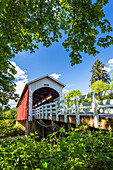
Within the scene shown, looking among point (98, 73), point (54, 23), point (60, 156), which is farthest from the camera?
point (98, 73)

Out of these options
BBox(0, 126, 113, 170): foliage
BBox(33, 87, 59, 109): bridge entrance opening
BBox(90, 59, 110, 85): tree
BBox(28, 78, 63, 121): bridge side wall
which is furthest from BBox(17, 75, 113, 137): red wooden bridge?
BBox(90, 59, 110, 85): tree

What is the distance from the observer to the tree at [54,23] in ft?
13.1

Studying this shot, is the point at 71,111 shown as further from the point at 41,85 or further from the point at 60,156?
the point at 41,85

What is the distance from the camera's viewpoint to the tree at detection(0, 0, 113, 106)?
401 cm

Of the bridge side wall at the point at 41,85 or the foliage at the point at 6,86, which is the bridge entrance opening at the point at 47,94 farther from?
the foliage at the point at 6,86

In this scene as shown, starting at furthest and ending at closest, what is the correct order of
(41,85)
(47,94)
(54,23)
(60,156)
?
(47,94) < (41,85) < (54,23) < (60,156)

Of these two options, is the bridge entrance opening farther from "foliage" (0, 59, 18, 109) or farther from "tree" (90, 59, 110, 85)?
"tree" (90, 59, 110, 85)

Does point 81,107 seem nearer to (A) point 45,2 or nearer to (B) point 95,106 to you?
(B) point 95,106

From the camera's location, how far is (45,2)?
4.75m

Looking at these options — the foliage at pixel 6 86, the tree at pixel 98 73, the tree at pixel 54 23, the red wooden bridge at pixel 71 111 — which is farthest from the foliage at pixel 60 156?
the tree at pixel 98 73

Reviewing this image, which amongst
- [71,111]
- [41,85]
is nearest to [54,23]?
[71,111]

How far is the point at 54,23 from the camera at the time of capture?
4980 mm

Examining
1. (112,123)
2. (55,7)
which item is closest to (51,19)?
(55,7)

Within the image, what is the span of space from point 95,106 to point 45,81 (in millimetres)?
9613
